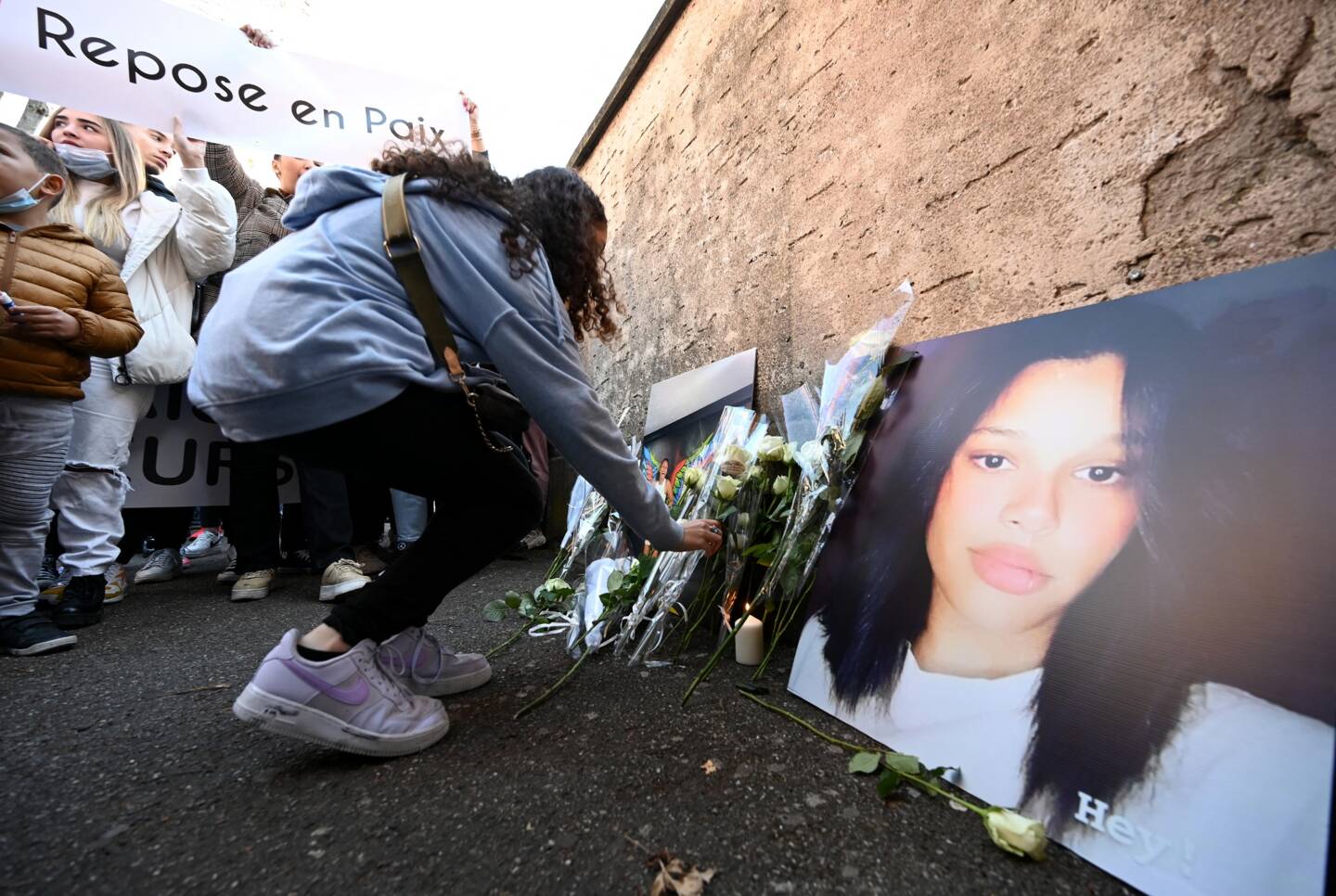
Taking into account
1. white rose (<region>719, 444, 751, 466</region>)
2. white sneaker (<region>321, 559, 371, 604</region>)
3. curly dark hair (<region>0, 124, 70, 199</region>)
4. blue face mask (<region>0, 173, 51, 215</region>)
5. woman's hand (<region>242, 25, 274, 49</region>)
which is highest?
woman's hand (<region>242, 25, 274, 49</region>)

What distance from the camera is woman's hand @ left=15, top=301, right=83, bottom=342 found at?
A: 1.75 meters

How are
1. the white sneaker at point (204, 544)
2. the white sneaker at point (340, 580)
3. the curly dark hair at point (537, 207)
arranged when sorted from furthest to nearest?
the white sneaker at point (204, 544) → the white sneaker at point (340, 580) → the curly dark hair at point (537, 207)

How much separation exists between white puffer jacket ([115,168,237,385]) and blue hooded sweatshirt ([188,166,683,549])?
1609 mm

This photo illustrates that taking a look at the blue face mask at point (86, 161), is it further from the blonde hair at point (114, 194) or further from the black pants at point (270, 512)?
the black pants at point (270, 512)

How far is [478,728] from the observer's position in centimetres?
125

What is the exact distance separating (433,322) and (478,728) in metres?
0.81

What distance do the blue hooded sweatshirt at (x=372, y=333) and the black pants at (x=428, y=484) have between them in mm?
57

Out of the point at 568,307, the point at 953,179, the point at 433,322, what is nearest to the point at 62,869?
the point at 433,322

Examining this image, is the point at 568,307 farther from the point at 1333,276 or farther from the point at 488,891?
the point at 1333,276

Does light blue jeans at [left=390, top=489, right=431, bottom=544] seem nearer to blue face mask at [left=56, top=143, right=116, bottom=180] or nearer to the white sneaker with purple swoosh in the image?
blue face mask at [left=56, top=143, right=116, bottom=180]

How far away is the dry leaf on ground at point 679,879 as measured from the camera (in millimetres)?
749

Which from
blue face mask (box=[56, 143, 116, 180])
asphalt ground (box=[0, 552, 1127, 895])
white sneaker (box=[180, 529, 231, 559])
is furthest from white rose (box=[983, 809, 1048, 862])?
white sneaker (box=[180, 529, 231, 559])

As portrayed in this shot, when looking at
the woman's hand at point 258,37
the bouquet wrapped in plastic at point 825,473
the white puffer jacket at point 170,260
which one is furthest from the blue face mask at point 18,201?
the bouquet wrapped in plastic at point 825,473

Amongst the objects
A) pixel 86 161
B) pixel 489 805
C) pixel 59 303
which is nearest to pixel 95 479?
pixel 59 303
